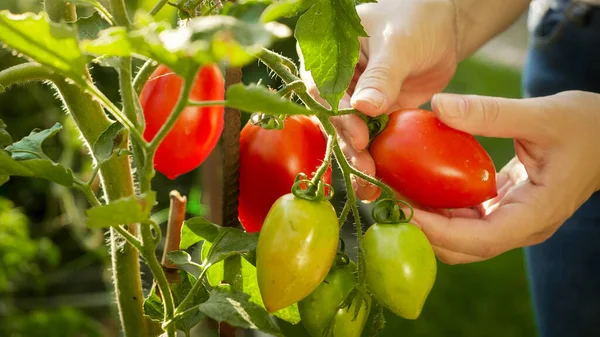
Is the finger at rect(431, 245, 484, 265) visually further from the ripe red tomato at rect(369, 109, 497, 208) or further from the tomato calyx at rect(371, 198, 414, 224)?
the tomato calyx at rect(371, 198, 414, 224)

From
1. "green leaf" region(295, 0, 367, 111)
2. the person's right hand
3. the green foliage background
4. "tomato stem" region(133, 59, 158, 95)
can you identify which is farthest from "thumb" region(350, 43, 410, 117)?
the green foliage background

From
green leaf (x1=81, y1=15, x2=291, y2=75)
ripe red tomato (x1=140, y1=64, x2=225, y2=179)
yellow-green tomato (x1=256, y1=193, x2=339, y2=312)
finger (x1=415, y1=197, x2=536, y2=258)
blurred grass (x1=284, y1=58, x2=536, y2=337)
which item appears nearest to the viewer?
green leaf (x1=81, y1=15, x2=291, y2=75)

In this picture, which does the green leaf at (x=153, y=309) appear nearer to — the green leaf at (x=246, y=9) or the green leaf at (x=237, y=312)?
the green leaf at (x=237, y=312)

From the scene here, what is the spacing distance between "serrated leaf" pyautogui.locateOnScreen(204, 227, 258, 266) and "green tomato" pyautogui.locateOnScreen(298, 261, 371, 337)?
0.23 ft

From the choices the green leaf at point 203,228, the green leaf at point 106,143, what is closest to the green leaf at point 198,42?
the green leaf at point 106,143

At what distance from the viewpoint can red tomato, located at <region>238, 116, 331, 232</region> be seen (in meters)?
0.68

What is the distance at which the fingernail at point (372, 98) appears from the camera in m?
0.69

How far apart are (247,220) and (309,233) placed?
23 cm

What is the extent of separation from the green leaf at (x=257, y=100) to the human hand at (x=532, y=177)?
0.44 metres

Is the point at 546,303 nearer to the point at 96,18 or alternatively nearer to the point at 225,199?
the point at 225,199

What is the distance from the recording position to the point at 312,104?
1.87ft

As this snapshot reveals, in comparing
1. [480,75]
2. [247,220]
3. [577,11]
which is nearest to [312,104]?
[247,220]

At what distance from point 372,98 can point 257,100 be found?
0.37m

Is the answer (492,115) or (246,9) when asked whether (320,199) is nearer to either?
(246,9)
